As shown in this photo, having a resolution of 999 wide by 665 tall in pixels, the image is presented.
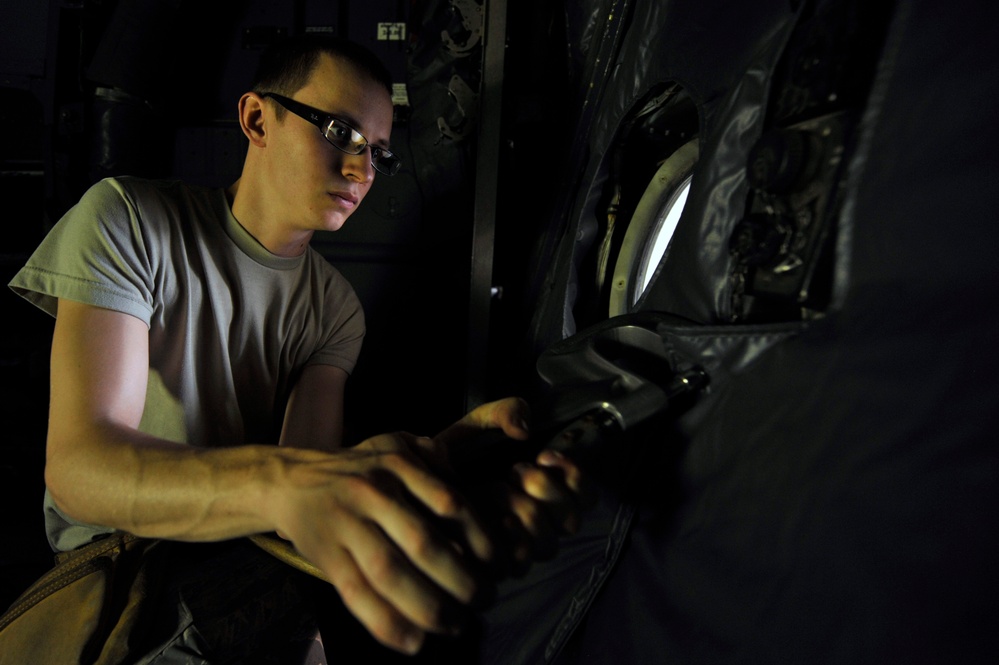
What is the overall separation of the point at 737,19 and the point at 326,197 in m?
0.89

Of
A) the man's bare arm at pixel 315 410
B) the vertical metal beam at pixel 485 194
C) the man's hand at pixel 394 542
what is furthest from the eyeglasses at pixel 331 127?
the man's hand at pixel 394 542

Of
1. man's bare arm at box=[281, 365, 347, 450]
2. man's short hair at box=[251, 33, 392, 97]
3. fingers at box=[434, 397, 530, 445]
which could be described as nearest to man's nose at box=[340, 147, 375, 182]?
man's short hair at box=[251, 33, 392, 97]

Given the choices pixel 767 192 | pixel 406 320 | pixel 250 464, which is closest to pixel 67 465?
pixel 250 464

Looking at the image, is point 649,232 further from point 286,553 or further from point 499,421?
point 286,553

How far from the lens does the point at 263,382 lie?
1.32 metres

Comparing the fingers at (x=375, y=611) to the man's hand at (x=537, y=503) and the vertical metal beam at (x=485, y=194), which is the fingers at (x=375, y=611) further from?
the vertical metal beam at (x=485, y=194)

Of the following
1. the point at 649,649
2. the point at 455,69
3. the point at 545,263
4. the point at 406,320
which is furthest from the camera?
the point at 406,320

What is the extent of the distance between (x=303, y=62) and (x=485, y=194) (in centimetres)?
57

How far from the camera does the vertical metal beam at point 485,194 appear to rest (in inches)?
57.2

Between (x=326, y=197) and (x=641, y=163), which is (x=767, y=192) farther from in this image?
(x=326, y=197)

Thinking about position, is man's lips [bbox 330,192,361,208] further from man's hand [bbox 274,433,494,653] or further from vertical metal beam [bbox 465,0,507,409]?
man's hand [bbox 274,433,494,653]

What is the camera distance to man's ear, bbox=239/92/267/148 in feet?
4.03

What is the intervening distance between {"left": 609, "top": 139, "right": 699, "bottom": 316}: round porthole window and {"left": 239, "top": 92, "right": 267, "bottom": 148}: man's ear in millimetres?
886

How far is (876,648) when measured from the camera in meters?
0.46
